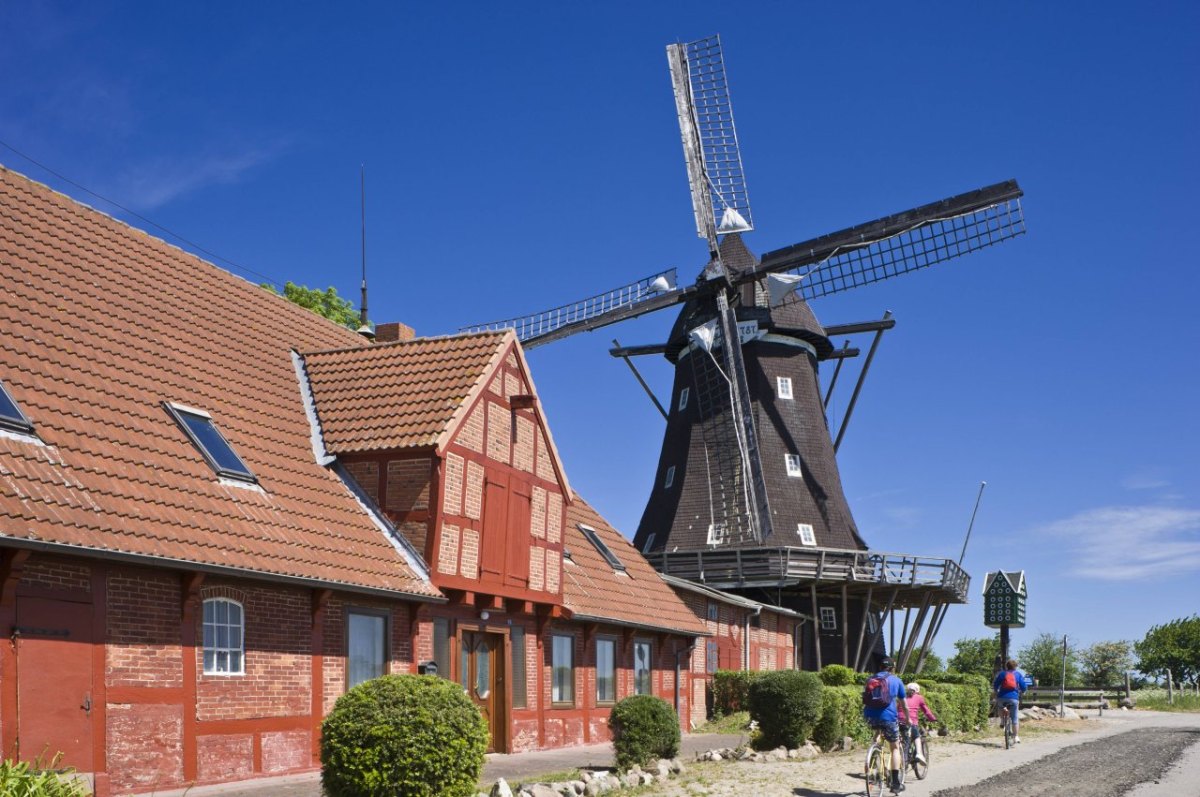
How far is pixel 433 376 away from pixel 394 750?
9.31 metres

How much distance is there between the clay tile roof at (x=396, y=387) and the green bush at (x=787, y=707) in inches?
320

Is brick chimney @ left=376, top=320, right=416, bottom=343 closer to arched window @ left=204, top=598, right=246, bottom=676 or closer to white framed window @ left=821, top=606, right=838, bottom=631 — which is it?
arched window @ left=204, top=598, right=246, bottom=676

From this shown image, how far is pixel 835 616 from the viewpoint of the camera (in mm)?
45250

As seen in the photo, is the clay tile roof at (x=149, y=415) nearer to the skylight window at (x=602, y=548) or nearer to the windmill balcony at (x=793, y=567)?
the skylight window at (x=602, y=548)

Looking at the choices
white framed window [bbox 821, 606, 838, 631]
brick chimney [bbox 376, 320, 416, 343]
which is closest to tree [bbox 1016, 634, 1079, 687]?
white framed window [bbox 821, 606, 838, 631]

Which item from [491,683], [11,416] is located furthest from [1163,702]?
[11,416]

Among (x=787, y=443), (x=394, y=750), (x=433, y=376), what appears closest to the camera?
(x=394, y=750)

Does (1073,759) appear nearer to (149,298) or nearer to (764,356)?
(149,298)

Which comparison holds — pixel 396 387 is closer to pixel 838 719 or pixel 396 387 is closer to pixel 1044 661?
pixel 838 719

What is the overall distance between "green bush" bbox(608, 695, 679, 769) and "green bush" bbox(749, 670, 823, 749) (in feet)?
17.1

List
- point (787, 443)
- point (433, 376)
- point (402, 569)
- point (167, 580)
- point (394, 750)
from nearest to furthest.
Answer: point (394, 750) < point (167, 580) < point (402, 569) < point (433, 376) < point (787, 443)

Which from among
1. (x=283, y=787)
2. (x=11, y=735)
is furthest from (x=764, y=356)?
(x=11, y=735)

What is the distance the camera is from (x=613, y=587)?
27906 mm

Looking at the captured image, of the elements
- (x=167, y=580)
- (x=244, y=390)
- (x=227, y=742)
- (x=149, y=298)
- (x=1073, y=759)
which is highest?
(x=149, y=298)
